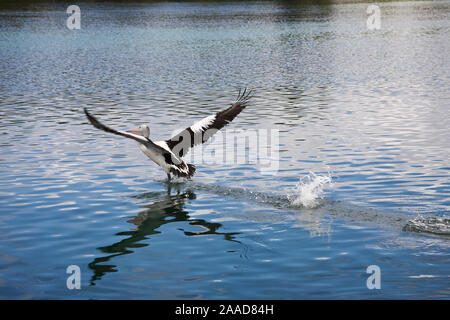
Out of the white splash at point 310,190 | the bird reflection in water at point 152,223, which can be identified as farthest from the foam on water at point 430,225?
the bird reflection in water at point 152,223

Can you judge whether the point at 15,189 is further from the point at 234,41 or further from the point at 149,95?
the point at 234,41

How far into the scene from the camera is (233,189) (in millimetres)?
18078

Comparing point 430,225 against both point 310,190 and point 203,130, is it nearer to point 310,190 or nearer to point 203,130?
point 310,190

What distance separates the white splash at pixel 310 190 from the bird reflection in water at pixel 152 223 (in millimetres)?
2305

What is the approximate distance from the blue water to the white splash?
0.17 feet

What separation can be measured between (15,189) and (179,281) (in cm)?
777

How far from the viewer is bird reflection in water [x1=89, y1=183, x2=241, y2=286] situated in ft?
42.7

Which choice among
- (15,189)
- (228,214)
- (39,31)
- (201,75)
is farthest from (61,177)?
(39,31)

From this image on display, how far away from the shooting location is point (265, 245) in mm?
13664

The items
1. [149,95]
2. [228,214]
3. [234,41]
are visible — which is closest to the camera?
[228,214]

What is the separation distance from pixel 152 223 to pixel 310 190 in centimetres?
386

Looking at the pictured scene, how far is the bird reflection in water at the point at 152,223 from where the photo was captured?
1302 centimetres

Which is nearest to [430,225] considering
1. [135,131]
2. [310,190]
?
[310,190]

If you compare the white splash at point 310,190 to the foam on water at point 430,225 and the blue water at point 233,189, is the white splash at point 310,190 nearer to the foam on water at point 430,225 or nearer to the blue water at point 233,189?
the blue water at point 233,189
